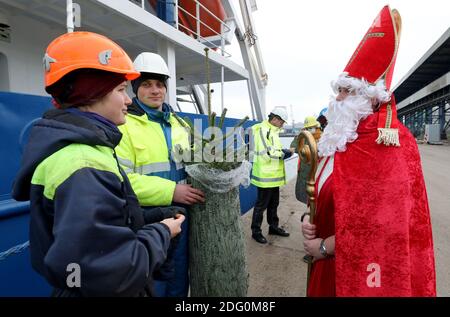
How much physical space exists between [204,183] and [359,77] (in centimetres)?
111

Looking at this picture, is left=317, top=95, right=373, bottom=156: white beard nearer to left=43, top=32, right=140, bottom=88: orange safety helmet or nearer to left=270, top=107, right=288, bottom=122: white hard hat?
left=43, top=32, right=140, bottom=88: orange safety helmet

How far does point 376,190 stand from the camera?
4.42 feet

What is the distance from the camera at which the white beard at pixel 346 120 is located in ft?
4.84

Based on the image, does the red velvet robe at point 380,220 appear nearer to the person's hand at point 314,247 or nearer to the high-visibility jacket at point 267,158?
the person's hand at point 314,247

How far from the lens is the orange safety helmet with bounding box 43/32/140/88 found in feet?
3.17

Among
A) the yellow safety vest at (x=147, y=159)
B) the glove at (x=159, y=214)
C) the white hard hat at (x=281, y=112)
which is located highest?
the white hard hat at (x=281, y=112)

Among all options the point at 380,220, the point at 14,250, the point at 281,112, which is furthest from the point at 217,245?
the point at 281,112

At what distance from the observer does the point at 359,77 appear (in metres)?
1.55

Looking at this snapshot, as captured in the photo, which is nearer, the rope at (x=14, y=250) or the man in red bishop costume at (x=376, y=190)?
the man in red bishop costume at (x=376, y=190)

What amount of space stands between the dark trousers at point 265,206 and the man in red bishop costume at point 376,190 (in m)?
2.60

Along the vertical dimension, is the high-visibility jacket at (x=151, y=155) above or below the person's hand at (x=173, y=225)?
Answer: above

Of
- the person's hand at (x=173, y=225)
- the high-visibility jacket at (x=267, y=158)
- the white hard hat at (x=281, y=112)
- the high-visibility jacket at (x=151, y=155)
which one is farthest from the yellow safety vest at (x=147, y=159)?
the white hard hat at (x=281, y=112)

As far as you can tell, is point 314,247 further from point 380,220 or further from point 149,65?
point 149,65

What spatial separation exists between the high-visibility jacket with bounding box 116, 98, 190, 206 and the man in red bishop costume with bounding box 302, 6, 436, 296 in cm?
97
